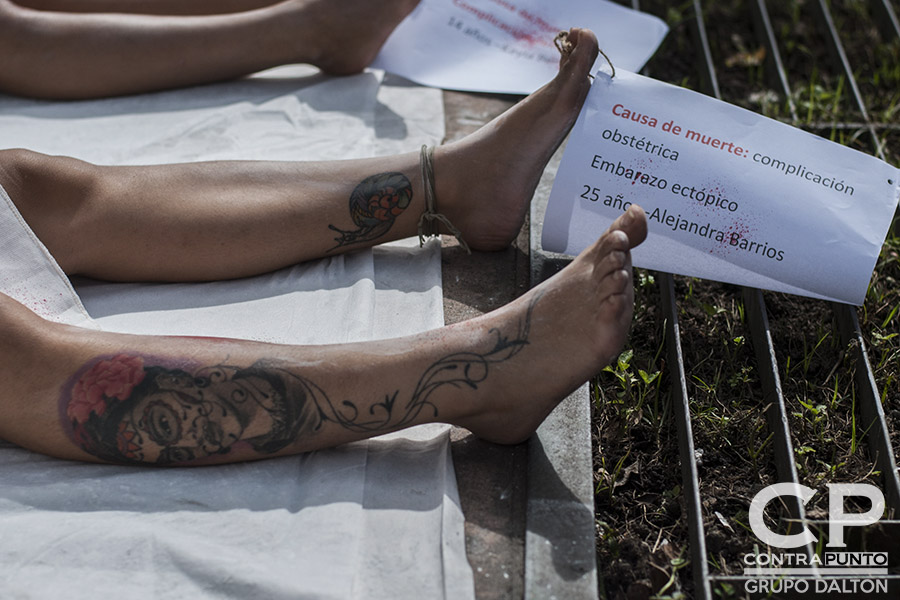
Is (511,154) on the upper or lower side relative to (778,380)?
upper

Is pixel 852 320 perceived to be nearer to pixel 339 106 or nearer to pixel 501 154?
pixel 501 154

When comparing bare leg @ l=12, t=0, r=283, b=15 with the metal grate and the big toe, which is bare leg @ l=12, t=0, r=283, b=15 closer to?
the metal grate

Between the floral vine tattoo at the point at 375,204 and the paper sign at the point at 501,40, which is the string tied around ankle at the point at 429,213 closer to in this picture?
the floral vine tattoo at the point at 375,204

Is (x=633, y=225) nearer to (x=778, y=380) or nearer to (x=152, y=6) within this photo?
(x=778, y=380)

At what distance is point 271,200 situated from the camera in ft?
5.92

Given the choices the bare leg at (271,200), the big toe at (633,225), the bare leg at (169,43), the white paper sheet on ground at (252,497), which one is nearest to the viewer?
the white paper sheet on ground at (252,497)

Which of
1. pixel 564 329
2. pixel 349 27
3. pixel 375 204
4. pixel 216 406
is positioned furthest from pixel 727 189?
pixel 349 27

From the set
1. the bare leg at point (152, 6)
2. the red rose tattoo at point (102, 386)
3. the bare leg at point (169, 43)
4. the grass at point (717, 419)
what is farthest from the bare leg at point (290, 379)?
the bare leg at point (152, 6)

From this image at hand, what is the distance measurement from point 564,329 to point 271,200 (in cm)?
72

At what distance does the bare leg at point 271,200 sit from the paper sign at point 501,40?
72 centimetres

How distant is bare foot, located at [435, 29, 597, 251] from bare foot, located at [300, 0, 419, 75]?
2.45 ft

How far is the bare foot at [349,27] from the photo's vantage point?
244 centimetres

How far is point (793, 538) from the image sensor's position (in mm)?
1440

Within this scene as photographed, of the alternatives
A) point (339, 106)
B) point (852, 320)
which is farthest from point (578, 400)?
point (339, 106)
